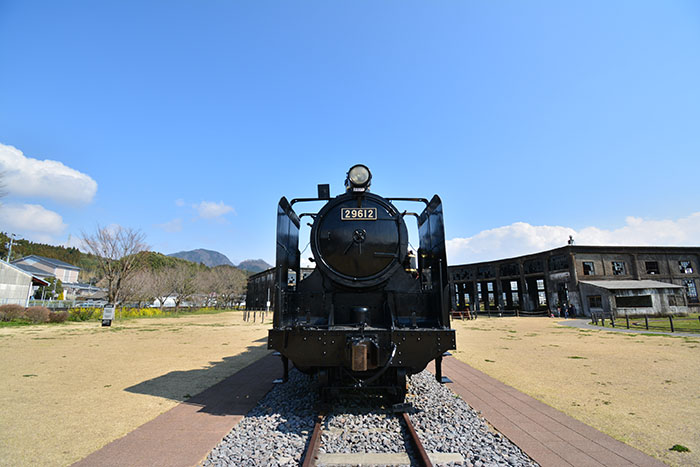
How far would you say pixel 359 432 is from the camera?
13.0 ft

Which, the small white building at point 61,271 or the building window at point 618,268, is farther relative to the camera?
the small white building at point 61,271

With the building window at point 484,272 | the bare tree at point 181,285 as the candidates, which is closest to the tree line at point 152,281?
the bare tree at point 181,285

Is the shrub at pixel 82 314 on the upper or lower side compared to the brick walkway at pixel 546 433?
upper

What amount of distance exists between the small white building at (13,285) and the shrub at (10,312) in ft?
33.7

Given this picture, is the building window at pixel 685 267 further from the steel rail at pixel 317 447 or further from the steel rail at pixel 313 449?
the steel rail at pixel 313 449

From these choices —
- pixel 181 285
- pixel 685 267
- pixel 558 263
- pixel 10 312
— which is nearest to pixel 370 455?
pixel 10 312

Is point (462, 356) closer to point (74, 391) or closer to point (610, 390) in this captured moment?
point (610, 390)

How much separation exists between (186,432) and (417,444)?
→ 284 cm

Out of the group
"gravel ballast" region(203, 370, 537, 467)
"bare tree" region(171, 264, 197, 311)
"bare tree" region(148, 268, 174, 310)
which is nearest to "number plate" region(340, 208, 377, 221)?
"gravel ballast" region(203, 370, 537, 467)

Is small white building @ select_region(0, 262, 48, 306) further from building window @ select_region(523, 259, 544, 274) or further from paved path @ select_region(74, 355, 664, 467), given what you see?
building window @ select_region(523, 259, 544, 274)

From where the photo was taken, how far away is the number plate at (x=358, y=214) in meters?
5.52

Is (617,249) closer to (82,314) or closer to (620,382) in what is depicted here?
(620,382)

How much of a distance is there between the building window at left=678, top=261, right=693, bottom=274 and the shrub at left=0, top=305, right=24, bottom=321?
54.5m

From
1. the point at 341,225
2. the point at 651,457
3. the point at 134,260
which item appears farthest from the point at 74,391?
the point at 134,260
